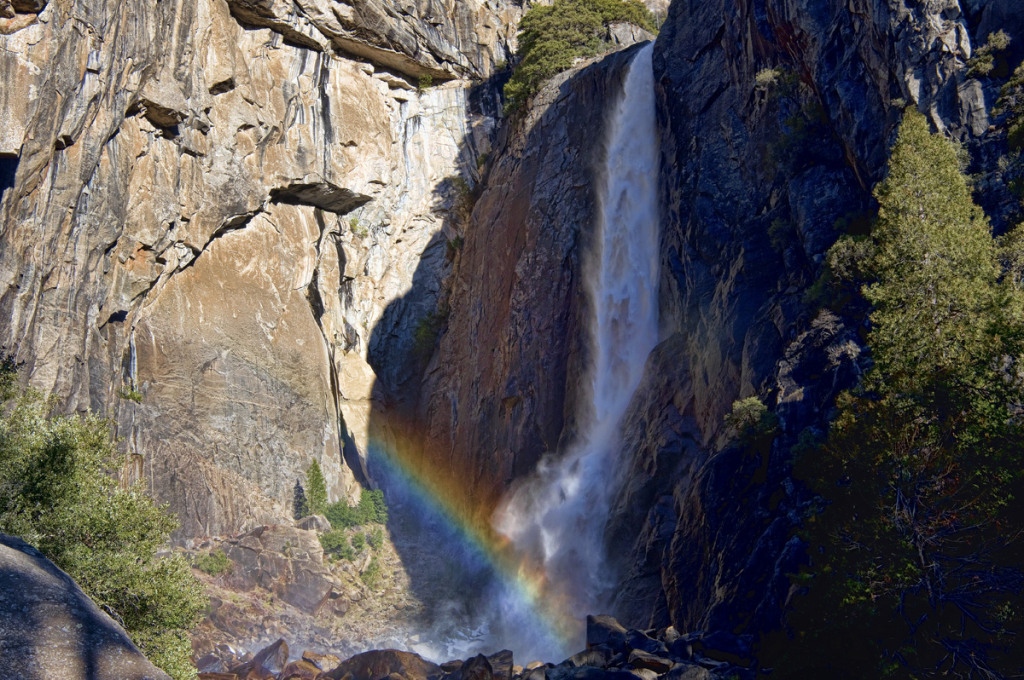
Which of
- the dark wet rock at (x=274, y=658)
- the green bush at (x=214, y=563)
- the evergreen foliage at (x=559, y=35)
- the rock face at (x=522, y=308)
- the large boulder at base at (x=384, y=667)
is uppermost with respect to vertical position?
the evergreen foliage at (x=559, y=35)

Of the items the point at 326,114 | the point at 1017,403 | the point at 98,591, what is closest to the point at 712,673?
the point at 1017,403

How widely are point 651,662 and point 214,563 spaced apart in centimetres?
2343

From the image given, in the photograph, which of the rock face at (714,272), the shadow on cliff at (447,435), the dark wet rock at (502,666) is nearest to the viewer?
the rock face at (714,272)

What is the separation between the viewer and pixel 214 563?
35.8 m

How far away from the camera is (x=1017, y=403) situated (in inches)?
537

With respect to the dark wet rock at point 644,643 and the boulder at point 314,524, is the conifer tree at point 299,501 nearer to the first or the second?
the boulder at point 314,524

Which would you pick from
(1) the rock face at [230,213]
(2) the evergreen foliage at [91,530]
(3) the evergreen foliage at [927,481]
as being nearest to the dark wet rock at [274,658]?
(1) the rock face at [230,213]

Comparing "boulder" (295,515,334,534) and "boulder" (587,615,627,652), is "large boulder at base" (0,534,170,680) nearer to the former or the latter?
"boulder" (587,615,627,652)

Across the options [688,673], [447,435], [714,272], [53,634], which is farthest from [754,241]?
[53,634]

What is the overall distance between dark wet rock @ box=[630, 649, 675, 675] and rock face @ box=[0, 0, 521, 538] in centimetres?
2156

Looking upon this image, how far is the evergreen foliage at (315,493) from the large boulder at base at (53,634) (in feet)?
99.9

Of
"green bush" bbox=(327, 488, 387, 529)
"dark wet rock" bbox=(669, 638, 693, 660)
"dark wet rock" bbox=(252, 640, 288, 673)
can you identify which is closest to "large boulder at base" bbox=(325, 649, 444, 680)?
"dark wet rock" bbox=(252, 640, 288, 673)

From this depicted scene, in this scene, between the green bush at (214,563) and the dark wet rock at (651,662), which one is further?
the green bush at (214,563)

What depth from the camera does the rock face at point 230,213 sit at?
28.8m
